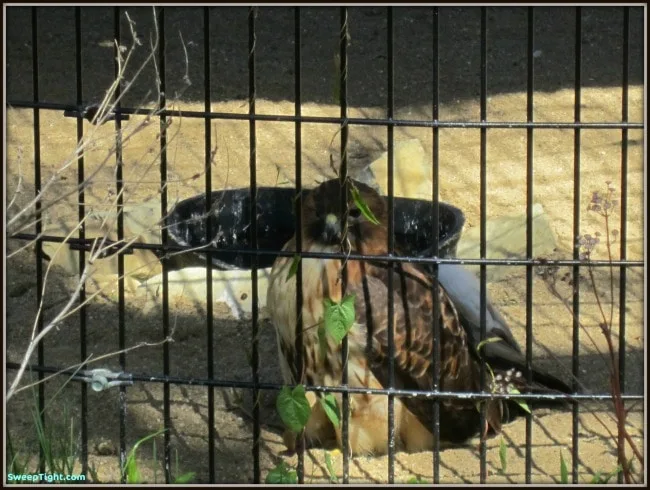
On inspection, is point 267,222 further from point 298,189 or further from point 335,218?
point 298,189

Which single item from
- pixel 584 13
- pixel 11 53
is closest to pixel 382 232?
pixel 11 53

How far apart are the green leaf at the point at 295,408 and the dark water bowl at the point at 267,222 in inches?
88.2

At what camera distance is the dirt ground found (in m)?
4.09

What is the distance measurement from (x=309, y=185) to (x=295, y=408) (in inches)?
137

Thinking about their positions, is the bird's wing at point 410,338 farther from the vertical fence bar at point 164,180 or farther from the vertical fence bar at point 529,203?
the vertical fence bar at point 164,180

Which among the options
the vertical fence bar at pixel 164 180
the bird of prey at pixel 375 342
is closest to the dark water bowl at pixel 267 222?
the bird of prey at pixel 375 342

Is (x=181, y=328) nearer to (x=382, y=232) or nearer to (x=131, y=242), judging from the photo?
(x=382, y=232)

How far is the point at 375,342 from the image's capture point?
411cm

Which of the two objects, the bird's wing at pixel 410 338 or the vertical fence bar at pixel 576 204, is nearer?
the vertical fence bar at pixel 576 204

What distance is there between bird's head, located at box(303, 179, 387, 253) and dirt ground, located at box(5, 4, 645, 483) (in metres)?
0.56

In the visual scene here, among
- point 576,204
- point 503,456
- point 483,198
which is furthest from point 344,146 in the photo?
point 503,456

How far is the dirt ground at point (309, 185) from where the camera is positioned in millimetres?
4094

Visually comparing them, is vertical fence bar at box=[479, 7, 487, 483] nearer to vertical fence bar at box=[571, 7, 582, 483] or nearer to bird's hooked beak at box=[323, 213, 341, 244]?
vertical fence bar at box=[571, 7, 582, 483]

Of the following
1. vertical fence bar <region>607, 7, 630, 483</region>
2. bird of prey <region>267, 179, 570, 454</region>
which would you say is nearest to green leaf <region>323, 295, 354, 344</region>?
bird of prey <region>267, 179, 570, 454</region>
